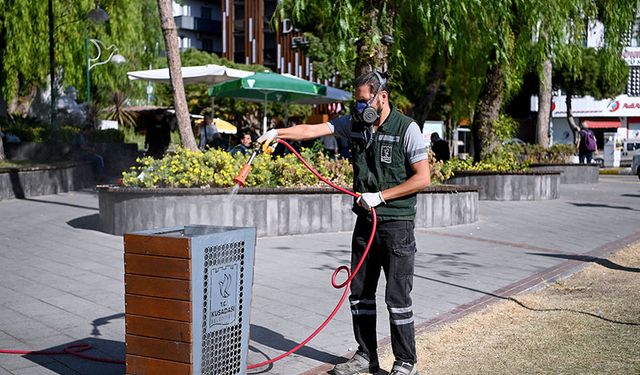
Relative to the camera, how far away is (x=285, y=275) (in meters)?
8.34

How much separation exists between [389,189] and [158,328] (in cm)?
163

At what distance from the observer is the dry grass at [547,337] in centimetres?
525

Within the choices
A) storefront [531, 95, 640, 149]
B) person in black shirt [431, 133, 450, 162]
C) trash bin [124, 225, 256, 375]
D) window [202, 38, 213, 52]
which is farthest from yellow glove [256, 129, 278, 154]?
window [202, 38, 213, 52]

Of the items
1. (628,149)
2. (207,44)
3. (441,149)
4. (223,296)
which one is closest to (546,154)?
(441,149)

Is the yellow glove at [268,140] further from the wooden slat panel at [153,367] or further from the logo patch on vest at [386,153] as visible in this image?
the wooden slat panel at [153,367]

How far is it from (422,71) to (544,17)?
796cm

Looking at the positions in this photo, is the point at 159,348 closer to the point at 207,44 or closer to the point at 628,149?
the point at 628,149

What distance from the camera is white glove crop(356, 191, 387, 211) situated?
4801mm

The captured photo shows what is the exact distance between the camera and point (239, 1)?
73750mm

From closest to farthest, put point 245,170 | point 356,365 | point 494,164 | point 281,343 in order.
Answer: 1. point 245,170
2. point 356,365
3. point 281,343
4. point 494,164

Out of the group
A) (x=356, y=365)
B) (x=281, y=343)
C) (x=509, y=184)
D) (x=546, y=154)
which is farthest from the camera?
(x=546, y=154)

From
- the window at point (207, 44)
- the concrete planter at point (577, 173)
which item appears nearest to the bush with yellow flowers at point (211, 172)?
the concrete planter at point (577, 173)

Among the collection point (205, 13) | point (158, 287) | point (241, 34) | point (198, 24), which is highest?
point (205, 13)

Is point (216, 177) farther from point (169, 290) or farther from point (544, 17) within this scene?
point (544, 17)
